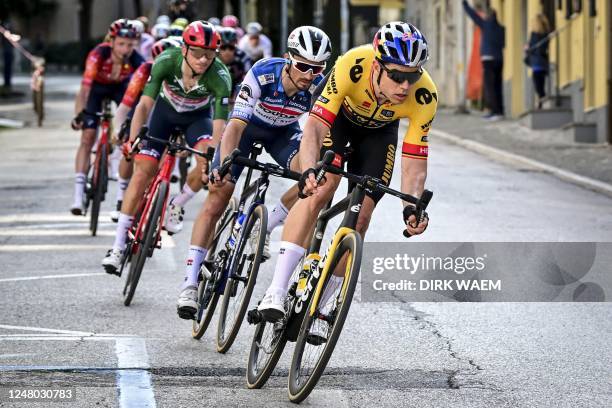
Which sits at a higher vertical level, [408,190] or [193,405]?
[408,190]

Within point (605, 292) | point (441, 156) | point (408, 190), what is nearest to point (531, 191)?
point (441, 156)

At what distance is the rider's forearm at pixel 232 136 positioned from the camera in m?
8.90

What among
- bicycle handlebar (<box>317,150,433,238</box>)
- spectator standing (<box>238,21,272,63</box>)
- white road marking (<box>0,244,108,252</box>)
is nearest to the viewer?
bicycle handlebar (<box>317,150,433,238</box>)

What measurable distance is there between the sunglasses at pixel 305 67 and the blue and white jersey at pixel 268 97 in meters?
0.27

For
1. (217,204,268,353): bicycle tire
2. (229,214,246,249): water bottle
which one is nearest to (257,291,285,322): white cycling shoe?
(217,204,268,353): bicycle tire

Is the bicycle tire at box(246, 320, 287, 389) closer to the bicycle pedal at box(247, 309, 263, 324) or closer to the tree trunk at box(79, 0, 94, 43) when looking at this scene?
the bicycle pedal at box(247, 309, 263, 324)

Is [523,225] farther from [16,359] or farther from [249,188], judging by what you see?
[16,359]

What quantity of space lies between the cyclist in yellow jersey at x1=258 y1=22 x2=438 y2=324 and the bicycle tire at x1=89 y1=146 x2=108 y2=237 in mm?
6306

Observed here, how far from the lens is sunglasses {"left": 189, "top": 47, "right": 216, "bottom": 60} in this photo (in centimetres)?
1015

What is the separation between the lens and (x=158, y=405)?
7.06 metres

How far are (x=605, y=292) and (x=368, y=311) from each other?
174cm

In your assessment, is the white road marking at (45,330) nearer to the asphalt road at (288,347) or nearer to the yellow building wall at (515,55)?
the asphalt road at (288,347)

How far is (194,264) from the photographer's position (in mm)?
9164

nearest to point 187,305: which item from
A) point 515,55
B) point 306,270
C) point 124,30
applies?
point 306,270
